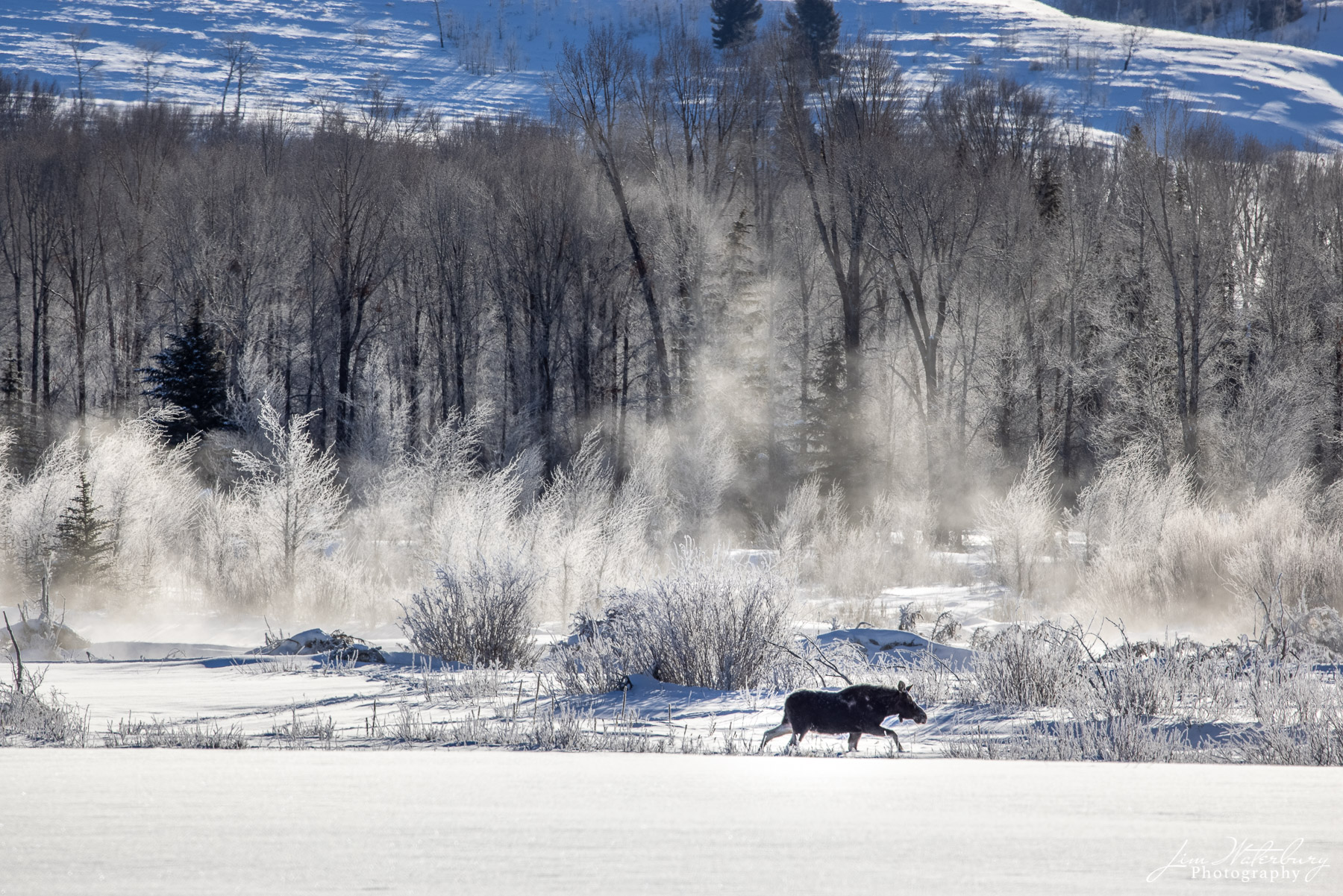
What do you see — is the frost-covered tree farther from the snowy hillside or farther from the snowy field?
the snowy hillside

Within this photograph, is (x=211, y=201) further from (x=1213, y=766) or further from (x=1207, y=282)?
(x=1213, y=766)

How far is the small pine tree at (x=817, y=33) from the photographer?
35375 millimetres

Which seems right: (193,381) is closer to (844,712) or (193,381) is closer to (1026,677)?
(1026,677)

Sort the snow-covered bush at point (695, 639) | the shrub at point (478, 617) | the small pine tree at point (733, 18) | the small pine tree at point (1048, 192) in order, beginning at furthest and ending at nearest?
the small pine tree at point (733, 18) < the small pine tree at point (1048, 192) < the shrub at point (478, 617) < the snow-covered bush at point (695, 639)

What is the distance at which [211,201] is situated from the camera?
37250 millimetres

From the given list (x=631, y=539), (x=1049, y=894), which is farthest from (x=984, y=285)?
(x=1049, y=894)

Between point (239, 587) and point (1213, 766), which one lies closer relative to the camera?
point (1213, 766)

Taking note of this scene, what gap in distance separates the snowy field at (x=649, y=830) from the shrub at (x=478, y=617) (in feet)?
22.5

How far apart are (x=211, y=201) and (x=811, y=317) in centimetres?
2040

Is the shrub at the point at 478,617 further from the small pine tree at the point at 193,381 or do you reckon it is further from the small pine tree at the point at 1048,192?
the small pine tree at the point at 1048,192

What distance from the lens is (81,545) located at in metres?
16.7

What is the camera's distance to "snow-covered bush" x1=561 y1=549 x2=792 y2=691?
8047 millimetres

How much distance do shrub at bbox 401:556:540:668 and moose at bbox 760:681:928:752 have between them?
19.0 feet

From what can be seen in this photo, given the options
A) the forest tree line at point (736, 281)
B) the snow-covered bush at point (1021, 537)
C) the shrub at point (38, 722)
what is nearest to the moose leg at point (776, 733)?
the shrub at point (38, 722)
